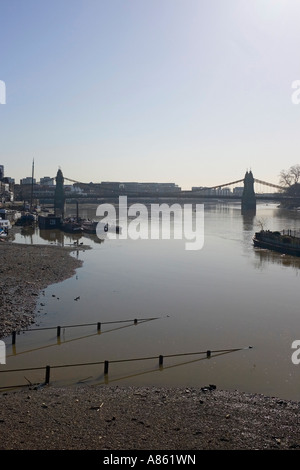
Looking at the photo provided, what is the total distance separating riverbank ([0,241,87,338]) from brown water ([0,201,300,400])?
2.28 feet

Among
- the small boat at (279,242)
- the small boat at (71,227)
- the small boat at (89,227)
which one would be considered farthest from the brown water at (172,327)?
the small boat at (89,227)

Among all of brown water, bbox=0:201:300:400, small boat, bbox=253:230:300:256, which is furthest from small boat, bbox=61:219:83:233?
brown water, bbox=0:201:300:400

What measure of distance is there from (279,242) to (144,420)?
3729 cm

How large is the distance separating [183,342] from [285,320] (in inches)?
220

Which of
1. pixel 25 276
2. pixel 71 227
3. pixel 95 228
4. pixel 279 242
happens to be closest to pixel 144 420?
pixel 25 276

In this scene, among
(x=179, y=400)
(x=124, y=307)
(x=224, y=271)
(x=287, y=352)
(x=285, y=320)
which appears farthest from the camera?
(x=224, y=271)

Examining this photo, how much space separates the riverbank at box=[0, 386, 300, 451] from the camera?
955 centimetres

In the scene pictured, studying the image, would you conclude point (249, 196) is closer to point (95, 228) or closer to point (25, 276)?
point (95, 228)

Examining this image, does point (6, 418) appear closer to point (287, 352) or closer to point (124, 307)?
point (287, 352)

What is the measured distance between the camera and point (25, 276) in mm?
27094

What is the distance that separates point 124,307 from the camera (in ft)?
71.9

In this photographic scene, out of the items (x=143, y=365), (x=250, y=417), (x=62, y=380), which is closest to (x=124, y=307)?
(x=143, y=365)

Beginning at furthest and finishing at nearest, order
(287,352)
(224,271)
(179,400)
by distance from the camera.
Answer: (224,271) → (287,352) → (179,400)

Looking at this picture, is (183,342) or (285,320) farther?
(285,320)
